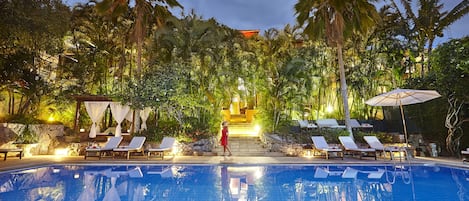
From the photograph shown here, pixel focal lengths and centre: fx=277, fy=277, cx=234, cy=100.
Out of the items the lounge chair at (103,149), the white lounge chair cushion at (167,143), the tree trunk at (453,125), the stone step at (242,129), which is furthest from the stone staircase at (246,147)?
the tree trunk at (453,125)

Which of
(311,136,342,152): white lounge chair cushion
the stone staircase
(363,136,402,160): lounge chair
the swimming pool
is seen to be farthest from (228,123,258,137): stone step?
the swimming pool

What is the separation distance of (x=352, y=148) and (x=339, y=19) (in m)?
5.91

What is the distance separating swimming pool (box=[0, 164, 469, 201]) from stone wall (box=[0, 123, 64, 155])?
4513mm

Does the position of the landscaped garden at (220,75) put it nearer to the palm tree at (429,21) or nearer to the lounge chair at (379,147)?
the palm tree at (429,21)

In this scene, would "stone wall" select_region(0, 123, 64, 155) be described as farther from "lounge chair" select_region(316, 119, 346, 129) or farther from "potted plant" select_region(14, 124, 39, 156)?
"lounge chair" select_region(316, 119, 346, 129)

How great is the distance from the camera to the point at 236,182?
22.6 feet

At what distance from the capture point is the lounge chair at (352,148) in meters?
10.8

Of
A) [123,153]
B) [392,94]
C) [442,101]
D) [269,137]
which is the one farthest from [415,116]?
[123,153]

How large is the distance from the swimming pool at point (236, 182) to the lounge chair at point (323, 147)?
1376mm

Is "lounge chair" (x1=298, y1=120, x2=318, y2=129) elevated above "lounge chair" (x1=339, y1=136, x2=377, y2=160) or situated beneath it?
elevated above

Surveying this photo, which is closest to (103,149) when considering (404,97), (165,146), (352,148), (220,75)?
(165,146)

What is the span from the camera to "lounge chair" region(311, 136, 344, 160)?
10875 millimetres

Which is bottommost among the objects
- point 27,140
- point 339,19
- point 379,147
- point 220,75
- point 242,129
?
point 379,147

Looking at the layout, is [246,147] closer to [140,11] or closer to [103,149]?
[103,149]
